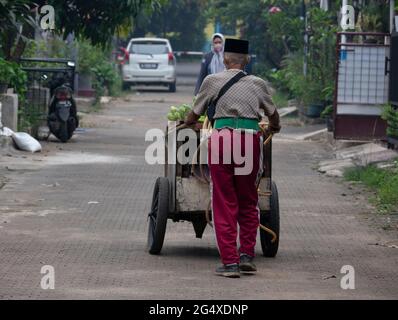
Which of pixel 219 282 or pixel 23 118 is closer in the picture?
pixel 219 282

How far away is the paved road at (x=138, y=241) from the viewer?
907cm

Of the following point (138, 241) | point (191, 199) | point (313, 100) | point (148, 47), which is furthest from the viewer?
point (148, 47)

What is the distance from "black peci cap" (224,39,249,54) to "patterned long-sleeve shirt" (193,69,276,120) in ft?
0.55

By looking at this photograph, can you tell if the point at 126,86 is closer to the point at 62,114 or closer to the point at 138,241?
the point at 62,114

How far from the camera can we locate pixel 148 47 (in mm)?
40875

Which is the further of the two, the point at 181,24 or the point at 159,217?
the point at 181,24

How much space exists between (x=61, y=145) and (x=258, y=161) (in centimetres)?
1120

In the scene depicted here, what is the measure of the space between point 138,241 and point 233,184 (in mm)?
1910

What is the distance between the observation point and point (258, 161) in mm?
9828

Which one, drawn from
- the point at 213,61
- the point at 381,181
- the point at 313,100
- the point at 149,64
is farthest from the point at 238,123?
the point at 149,64

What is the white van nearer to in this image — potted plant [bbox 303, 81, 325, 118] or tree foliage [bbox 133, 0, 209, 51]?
tree foliage [bbox 133, 0, 209, 51]

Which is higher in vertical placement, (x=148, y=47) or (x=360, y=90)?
(x=360, y=90)

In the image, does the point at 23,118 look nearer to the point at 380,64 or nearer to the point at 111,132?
the point at 111,132
